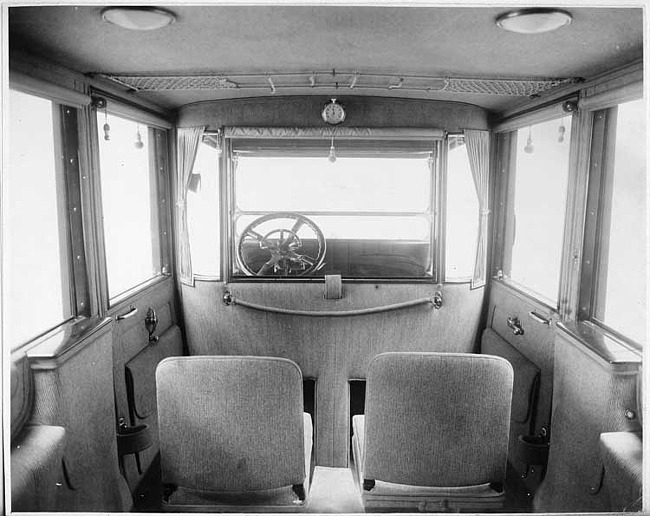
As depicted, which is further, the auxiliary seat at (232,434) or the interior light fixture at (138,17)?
the auxiliary seat at (232,434)

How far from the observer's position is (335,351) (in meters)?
1.06

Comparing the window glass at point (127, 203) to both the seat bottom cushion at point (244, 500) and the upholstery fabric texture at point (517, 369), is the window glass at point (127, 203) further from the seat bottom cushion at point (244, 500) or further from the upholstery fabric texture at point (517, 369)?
the upholstery fabric texture at point (517, 369)

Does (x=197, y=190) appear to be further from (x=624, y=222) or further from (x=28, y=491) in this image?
(x=624, y=222)

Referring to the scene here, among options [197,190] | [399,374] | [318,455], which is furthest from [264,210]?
[318,455]

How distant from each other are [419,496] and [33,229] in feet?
3.55

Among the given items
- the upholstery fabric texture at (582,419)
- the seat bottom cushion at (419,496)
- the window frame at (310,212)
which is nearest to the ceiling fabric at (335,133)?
the window frame at (310,212)

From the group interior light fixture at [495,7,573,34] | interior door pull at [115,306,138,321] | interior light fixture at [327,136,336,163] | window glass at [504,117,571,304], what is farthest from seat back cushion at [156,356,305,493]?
interior light fixture at [495,7,573,34]

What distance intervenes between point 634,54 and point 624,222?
37 cm

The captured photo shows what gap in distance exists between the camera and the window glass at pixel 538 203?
1.04 metres

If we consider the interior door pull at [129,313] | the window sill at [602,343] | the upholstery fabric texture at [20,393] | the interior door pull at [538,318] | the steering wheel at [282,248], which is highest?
the steering wheel at [282,248]

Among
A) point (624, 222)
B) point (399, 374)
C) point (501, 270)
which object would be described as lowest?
point (399, 374)

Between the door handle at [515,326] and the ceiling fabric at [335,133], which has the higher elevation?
the ceiling fabric at [335,133]

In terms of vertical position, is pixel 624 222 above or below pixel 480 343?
above

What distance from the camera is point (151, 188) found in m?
1.02
